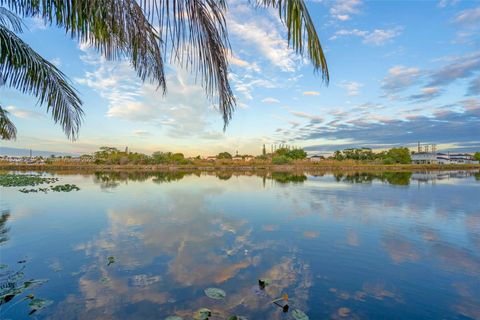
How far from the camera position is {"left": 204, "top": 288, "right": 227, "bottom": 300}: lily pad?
4310 millimetres

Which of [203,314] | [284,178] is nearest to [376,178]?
[284,178]

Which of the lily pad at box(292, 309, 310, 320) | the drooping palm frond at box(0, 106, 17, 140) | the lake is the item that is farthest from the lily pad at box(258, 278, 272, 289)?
the drooping palm frond at box(0, 106, 17, 140)

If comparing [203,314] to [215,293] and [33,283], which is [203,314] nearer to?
[215,293]

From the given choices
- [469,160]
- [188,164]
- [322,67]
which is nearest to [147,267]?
[322,67]

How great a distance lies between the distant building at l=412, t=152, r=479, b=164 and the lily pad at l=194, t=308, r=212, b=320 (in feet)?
371

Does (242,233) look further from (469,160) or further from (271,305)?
(469,160)

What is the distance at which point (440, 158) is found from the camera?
106312mm

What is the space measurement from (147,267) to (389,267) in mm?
4907

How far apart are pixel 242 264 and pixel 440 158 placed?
416 ft

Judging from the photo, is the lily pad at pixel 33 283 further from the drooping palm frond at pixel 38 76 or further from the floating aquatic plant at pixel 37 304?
the drooping palm frond at pixel 38 76

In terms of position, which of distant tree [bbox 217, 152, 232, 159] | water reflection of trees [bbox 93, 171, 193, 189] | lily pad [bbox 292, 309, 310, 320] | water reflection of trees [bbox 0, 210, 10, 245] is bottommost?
lily pad [bbox 292, 309, 310, 320]

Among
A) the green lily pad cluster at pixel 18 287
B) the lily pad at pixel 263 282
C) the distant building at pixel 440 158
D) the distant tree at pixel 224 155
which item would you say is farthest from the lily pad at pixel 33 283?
the distant building at pixel 440 158

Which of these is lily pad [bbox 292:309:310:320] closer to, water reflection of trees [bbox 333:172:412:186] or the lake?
the lake

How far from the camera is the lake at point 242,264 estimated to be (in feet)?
13.4
